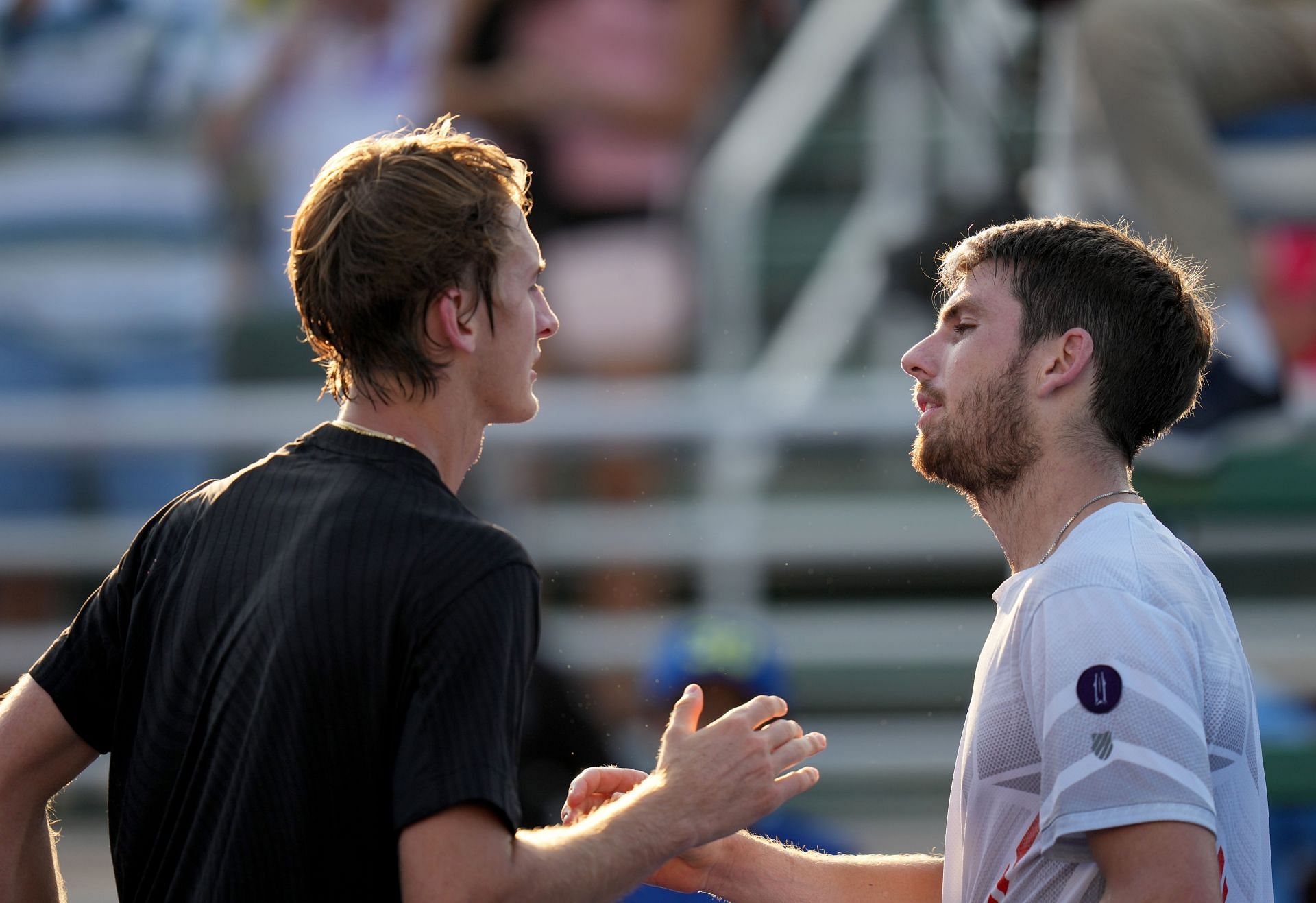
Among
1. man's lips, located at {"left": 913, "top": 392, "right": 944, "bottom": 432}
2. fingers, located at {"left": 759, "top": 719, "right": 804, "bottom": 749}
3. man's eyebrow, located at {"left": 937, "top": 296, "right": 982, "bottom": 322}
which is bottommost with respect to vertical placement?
fingers, located at {"left": 759, "top": 719, "right": 804, "bottom": 749}

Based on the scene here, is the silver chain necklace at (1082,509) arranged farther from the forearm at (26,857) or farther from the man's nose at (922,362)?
the forearm at (26,857)

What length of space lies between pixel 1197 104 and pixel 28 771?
12.3 feet

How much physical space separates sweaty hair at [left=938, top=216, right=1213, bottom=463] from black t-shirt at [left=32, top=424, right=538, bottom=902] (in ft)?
2.55

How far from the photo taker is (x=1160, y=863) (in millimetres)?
1354

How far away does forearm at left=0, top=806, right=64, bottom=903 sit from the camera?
1.56 m

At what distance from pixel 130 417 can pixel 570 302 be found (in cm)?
162

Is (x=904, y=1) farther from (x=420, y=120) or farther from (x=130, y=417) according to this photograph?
(x=130, y=417)

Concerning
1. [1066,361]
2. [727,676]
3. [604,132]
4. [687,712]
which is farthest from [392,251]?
[604,132]

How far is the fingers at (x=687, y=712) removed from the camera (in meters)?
1.54

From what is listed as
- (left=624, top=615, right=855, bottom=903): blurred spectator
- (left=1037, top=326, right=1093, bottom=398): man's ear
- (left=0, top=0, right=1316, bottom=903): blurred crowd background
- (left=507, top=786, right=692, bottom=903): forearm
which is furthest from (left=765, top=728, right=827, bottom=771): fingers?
(left=0, top=0, right=1316, bottom=903): blurred crowd background

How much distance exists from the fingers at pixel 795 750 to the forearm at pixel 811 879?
353mm

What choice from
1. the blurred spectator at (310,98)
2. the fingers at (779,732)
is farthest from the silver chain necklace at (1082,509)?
the blurred spectator at (310,98)

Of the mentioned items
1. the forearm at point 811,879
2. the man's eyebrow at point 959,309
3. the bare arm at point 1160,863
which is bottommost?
the forearm at point 811,879

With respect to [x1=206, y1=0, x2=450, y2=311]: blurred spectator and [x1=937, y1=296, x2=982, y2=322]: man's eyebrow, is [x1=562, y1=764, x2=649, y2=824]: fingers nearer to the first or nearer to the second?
[x1=937, y1=296, x2=982, y2=322]: man's eyebrow
